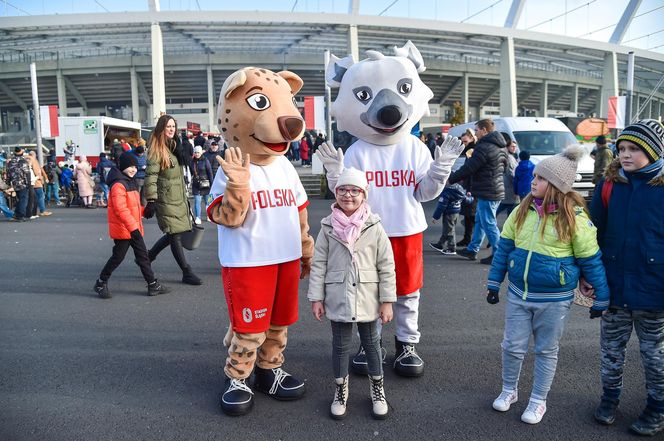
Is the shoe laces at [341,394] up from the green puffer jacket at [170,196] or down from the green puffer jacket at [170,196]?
down

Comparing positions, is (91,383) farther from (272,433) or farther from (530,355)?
(530,355)

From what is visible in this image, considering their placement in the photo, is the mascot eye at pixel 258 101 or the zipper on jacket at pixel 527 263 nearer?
the zipper on jacket at pixel 527 263

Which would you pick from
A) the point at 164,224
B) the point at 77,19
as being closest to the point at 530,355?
the point at 164,224

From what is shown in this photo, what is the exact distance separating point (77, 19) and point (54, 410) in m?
25.8

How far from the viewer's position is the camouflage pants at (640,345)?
2766 millimetres

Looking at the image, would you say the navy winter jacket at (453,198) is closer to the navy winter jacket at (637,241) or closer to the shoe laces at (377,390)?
the navy winter jacket at (637,241)

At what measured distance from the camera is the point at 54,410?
3.14 metres

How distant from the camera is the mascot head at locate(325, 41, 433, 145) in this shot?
346 cm

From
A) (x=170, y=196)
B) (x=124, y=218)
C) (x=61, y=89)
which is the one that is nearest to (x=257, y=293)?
(x=124, y=218)

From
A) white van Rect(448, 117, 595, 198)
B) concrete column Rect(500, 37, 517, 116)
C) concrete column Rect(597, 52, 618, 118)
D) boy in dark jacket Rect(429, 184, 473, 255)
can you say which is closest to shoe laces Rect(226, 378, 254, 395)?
boy in dark jacket Rect(429, 184, 473, 255)

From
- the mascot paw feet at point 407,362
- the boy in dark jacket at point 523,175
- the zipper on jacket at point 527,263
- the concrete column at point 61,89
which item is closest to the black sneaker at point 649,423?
the zipper on jacket at point 527,263

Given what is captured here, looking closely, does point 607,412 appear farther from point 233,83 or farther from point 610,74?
point 610,74

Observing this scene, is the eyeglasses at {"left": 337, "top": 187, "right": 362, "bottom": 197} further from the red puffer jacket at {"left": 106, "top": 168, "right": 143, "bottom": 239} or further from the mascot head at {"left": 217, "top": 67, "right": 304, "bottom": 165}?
the red puffer jacket at {"left": 106, "top": 168, "right": 143, "bottom": 239}

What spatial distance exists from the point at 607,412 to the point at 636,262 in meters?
0.92
